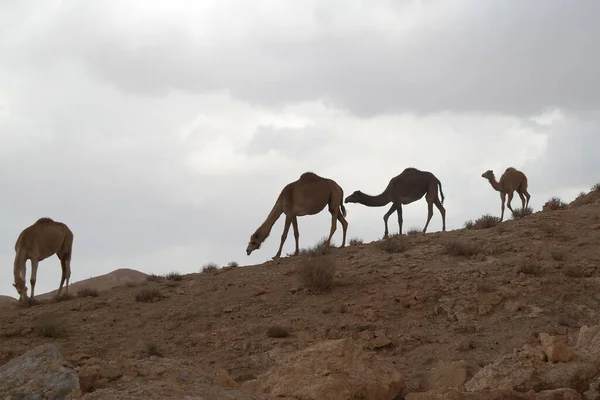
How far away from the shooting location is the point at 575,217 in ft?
63.5

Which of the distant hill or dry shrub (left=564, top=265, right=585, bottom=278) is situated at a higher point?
the distant hill

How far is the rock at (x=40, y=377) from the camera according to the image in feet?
21.2

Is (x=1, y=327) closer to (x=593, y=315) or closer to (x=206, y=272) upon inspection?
(x=206, y=272)

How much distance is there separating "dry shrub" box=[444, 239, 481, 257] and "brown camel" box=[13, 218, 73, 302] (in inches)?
393

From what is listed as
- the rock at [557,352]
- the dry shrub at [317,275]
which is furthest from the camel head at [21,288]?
the rock at [557,352]

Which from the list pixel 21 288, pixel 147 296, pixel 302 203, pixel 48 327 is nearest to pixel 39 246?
pixel 21 288

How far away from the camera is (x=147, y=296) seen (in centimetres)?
1659

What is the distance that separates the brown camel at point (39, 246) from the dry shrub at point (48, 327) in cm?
342

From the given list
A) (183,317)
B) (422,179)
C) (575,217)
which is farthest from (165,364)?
(422,179)

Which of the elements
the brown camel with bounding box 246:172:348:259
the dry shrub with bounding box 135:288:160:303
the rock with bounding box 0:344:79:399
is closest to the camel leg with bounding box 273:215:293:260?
the brown camel with bounding box 246:172:348:259

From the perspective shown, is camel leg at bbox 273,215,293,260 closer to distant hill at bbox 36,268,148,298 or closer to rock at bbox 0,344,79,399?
rock at bbox 0,344,79,399

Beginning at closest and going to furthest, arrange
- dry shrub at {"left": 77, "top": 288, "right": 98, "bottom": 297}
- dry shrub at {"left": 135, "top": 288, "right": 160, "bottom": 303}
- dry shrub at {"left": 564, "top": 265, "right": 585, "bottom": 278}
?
dry shrub at {"left": 564, "top": 265, "right": 585, "bottom": 278}
dry shrub at {"left": 135, "top": 288, "right": 160, "bottom": 303}
dry shrub at {"left": 77, "top": 288, "right": 98, "bottom": 297}

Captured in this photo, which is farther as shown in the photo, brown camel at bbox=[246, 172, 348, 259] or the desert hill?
brown camel at bbox=[246, 172, 348, 259]

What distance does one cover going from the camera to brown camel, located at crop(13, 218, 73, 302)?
712 inches
